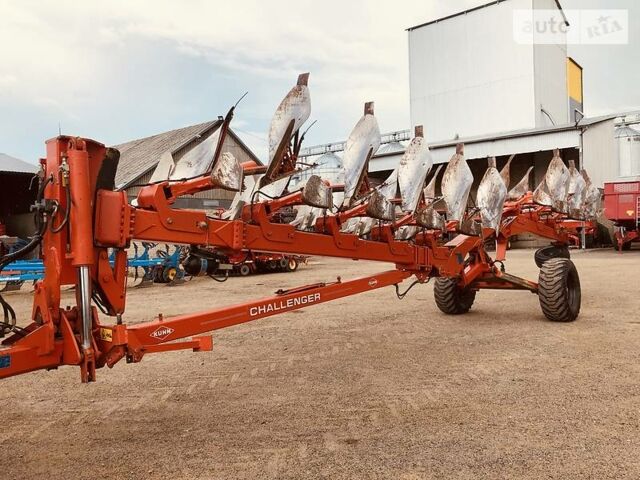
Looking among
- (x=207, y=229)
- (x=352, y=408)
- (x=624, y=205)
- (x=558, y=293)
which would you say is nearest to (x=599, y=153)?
(x=624, y=205)

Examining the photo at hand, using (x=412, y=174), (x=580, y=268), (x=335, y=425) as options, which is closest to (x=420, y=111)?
(x=580, y=268)

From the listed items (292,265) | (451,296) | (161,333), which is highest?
(161,333)

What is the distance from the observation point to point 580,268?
15.2 meters

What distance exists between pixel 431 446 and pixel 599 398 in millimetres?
1644

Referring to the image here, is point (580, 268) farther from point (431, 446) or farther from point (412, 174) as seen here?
point (431, 446)

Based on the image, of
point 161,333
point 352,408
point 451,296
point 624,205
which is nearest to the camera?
point 161,333

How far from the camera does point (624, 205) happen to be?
68.0 ft

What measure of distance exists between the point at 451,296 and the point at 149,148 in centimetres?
1969

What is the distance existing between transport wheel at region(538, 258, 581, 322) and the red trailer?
15.7 meters

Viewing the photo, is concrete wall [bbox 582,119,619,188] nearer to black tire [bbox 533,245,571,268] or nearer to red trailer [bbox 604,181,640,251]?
red trailer [bbox 604,181,640,251]

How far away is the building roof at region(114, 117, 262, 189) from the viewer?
68.3 feet

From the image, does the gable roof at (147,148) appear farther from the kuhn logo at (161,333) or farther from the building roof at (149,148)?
the kuhn logo at (161,333)

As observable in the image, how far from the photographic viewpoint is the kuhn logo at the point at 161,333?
136 inches

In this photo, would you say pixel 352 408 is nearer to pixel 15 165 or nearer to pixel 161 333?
pixel 161 333
